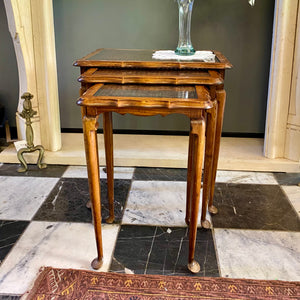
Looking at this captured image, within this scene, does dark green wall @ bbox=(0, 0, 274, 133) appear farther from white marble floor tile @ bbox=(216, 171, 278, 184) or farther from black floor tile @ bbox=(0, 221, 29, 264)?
black floor tile @ bbox=(0, 221, 29, 264)

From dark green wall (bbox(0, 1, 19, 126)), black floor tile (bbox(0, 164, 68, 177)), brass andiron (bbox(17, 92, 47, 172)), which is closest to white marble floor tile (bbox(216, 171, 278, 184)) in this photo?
black floor tile (bbox(0, 164, 68, 177))

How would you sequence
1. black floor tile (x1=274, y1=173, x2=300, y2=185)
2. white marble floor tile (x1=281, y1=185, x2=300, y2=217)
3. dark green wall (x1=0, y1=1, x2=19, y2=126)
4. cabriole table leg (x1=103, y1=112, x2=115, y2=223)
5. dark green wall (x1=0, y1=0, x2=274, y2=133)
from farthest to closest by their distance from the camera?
dark green wall (x1=0, y1=1, x2=19, y2=126), dark green wall (x1=0, y1=0, x2=274, y2=133), black floor tile (x1=274, y1=173, x2=300, y2=185), white marble floor tile (x1=281, y1=185, x2=300, y2=217), cabriole table leg (x1=103, y1=112, x2=115, y2=223)

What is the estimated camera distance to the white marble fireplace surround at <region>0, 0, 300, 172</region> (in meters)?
2.46

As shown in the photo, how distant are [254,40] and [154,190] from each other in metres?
1.31

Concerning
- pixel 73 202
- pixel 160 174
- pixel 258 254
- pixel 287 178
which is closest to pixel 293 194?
pixel 287 178

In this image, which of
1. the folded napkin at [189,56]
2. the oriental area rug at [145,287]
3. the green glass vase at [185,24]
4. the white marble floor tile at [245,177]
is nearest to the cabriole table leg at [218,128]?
the folded napkin at [189,56]

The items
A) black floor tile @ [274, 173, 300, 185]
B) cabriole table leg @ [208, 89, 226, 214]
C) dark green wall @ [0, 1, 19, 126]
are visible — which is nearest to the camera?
cabriole table leg @ [208, 89, 226, 214]

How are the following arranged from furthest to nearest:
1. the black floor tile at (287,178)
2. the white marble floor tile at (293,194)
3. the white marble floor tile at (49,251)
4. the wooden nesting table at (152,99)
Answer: the black floor tile at (287,178), the white marble floor tile at (293,194), the white marble floor tile at (49,251), the wooden nesting table at (152,99)

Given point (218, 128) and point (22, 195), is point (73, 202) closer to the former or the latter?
point (22, 195)

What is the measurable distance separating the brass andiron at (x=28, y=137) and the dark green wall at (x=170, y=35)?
1.97 ft

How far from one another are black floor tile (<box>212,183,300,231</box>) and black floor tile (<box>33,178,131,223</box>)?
52cm

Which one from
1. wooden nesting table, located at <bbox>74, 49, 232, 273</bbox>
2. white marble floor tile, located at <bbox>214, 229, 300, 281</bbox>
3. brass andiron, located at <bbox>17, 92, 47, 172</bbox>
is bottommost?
white marble floor tile, located at <bbox>214, 229, 300, 281</bbox>

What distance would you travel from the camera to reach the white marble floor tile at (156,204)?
6.59 ft

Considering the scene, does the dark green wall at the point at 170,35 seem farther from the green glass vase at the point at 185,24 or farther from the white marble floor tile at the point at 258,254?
the white marble floor tile at the point at 258,254
